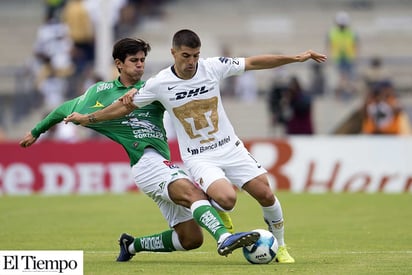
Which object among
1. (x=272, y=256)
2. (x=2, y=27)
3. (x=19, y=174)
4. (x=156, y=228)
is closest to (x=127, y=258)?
(x=272, y=256)

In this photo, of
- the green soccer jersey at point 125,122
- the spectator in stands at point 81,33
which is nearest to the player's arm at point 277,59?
the green soccer jersey at point 125,122

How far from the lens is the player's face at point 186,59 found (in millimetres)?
11062

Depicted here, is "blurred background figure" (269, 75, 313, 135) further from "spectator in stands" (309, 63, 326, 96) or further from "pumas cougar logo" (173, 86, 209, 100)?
"pumas cougar logo" (173, 86, 209, 100)

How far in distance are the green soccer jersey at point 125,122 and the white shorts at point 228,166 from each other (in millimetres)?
572

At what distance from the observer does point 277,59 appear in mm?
11281

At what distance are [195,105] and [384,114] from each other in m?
13.8

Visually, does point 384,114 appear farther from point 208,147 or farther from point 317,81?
point 208,147

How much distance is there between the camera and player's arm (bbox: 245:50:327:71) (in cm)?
1120

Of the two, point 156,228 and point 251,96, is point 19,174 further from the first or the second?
point 156,228

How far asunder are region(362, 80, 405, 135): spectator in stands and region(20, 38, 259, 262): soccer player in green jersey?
43.5ft

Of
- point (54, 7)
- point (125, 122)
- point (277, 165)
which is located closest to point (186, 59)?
point (125, 122)

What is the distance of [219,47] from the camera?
32688 millimetres

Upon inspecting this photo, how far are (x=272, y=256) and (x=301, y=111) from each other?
44.6 feet

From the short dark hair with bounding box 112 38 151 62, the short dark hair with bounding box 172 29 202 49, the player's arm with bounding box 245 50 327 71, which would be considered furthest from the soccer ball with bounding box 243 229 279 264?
the short dark hair with bounding box 112 38 151 62
